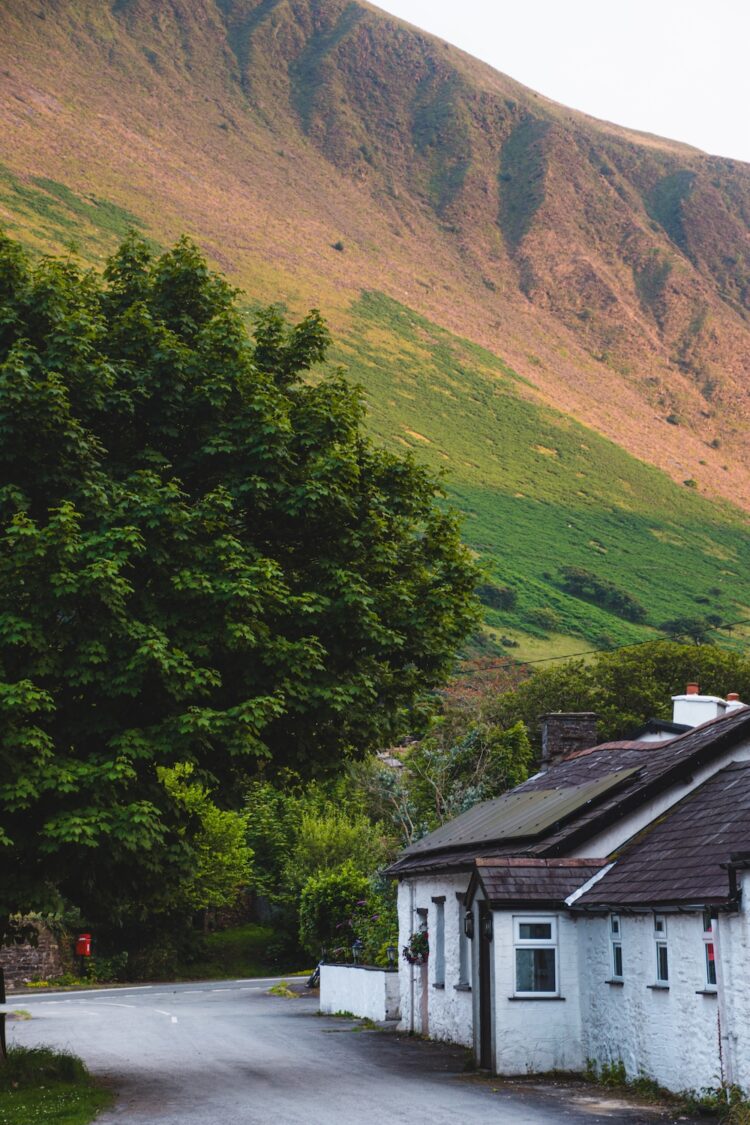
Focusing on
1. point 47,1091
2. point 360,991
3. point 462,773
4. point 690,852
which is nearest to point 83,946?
point 462,773

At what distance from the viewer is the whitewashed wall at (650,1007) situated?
56.9 ft

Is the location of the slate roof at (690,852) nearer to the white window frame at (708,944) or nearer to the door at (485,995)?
the white window frame at (708,944)

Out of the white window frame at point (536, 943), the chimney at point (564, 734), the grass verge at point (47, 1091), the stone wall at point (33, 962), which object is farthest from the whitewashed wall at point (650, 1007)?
the stone wall at point (33, 962)

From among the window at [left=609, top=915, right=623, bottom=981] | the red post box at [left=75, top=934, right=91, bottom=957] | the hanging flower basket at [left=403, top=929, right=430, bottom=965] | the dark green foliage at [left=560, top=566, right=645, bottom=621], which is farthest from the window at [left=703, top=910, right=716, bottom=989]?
the dark green foliage at [left=560, top=566, right=645, bottom=621]

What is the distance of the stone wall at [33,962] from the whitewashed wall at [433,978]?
1242 inches

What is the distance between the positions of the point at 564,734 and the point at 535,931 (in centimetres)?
1184

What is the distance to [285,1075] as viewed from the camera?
21906mm

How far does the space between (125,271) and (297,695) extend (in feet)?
29.0

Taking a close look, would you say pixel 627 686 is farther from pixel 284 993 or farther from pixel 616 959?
pixel 616 959

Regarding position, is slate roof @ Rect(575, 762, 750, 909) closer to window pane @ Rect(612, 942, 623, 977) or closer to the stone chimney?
window pane @ Rect(612, 942, 623, 977)

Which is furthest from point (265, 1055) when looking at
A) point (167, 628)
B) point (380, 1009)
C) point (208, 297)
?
point (208, 297)

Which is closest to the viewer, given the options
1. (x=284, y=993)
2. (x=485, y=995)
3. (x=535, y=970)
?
(x=535, y=970)

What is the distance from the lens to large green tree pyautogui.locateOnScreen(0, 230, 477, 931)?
18.7 m

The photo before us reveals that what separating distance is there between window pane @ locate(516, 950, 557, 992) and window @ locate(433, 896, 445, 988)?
6.11m
